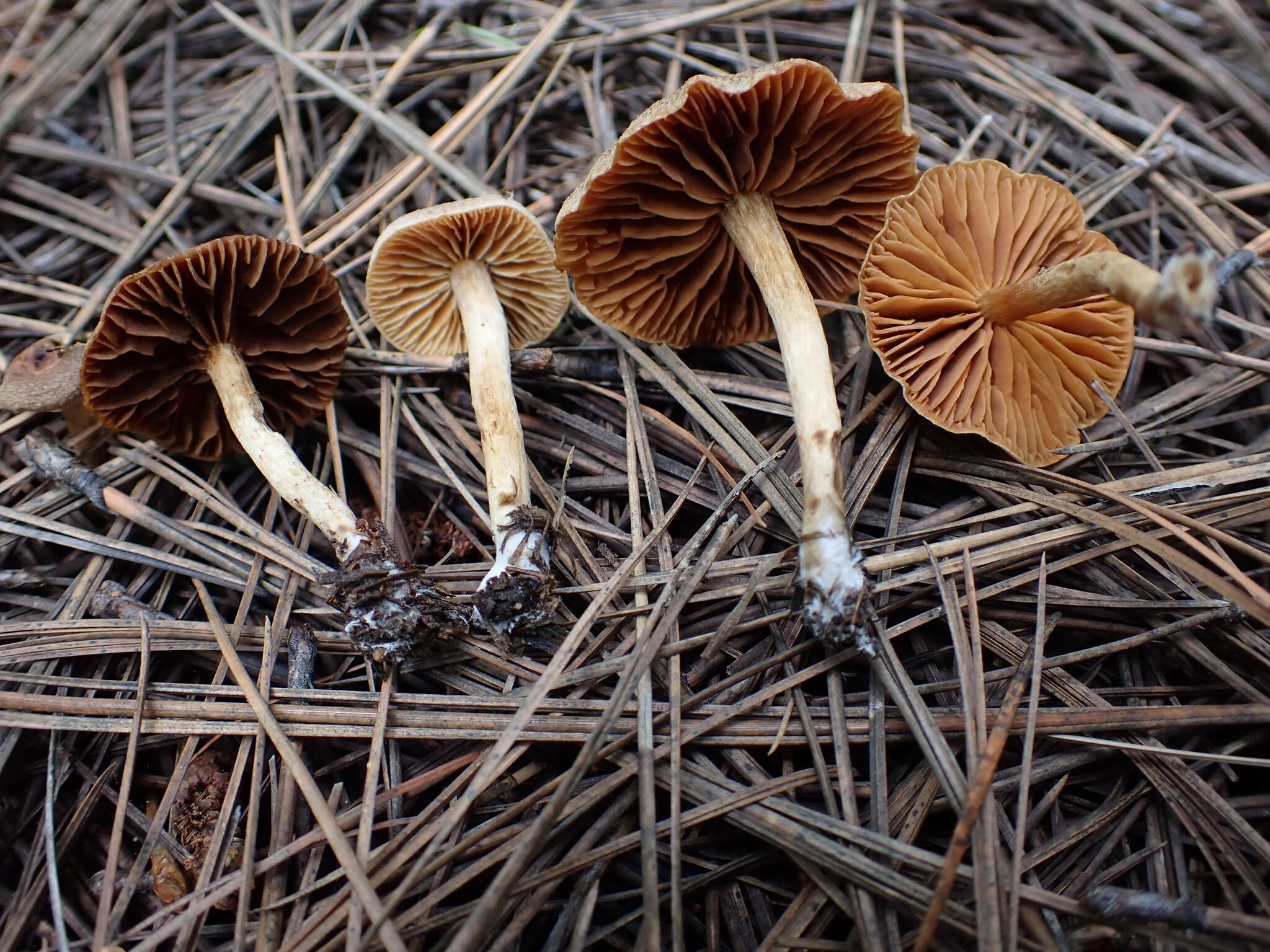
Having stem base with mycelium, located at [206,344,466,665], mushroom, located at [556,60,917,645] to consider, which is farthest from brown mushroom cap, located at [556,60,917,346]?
stem base with mycelium, located at [206,344,466,665]

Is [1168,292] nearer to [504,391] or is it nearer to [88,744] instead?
[504,391]

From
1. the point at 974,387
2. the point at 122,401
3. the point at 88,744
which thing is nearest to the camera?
the point at 88,744

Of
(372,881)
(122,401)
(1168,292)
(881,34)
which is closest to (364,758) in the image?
(372,881)

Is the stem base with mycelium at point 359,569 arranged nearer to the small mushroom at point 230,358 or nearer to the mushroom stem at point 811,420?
the small mushroom at point 230,358

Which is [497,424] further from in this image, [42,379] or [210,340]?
[42,379]

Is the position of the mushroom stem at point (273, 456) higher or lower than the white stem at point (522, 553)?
higher

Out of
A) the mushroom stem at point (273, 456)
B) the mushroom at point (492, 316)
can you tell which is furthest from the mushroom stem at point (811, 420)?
the mushroom stem at point (273, 456)
